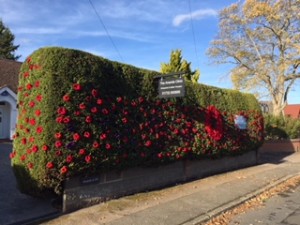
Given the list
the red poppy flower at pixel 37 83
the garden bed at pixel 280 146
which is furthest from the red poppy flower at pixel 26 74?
the garden bed at pixel 280 146

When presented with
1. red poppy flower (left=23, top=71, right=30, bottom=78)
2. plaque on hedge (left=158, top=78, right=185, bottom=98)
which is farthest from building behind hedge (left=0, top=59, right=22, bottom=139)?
red poppy flower (left=23, top=71, right=30, bottom=78)

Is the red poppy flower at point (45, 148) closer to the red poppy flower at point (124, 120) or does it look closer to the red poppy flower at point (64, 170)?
the red poppy flower at point (64, 170)

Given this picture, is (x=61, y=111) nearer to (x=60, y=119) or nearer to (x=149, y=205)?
(x=60, y=119)

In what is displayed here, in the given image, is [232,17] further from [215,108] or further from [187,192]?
[187,192]

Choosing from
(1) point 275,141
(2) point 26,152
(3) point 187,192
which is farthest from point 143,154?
(1) point 275,141

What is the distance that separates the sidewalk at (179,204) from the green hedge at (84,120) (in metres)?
0.81

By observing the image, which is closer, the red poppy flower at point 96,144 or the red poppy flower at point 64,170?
the red poppy flower at point 64,170

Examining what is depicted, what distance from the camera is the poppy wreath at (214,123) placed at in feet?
39.9

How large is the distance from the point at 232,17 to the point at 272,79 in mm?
6913

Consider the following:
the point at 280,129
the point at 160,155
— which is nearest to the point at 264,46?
the point at 280,129

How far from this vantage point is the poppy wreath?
39.9 feet

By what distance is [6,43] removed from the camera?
1849 inches

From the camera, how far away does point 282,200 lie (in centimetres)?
977

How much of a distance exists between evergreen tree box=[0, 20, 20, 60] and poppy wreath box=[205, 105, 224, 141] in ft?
130
